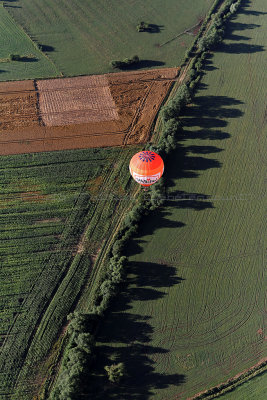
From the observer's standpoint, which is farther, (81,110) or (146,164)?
(81,110)

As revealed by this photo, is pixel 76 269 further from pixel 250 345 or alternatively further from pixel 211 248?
pixel 250 345

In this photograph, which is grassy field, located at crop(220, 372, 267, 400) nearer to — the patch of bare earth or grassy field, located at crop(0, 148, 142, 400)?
grassy field, located at crop(0, 148, 142, 400)

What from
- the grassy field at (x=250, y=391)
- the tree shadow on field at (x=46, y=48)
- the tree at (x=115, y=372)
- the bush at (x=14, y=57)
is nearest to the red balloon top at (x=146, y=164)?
the tree at (x=115, y=372)

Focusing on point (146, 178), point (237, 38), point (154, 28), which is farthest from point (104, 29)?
point (146, 178)

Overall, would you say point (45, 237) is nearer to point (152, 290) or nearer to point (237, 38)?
point (152, 290)

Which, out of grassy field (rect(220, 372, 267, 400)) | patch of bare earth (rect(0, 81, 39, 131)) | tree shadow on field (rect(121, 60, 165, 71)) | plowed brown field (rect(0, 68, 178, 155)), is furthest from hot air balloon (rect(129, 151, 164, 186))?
grassy field (rect(220, 372, 267, 400))

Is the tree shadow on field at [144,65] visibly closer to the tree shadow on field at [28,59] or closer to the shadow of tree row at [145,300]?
the shadow of tree row at [145,300]
